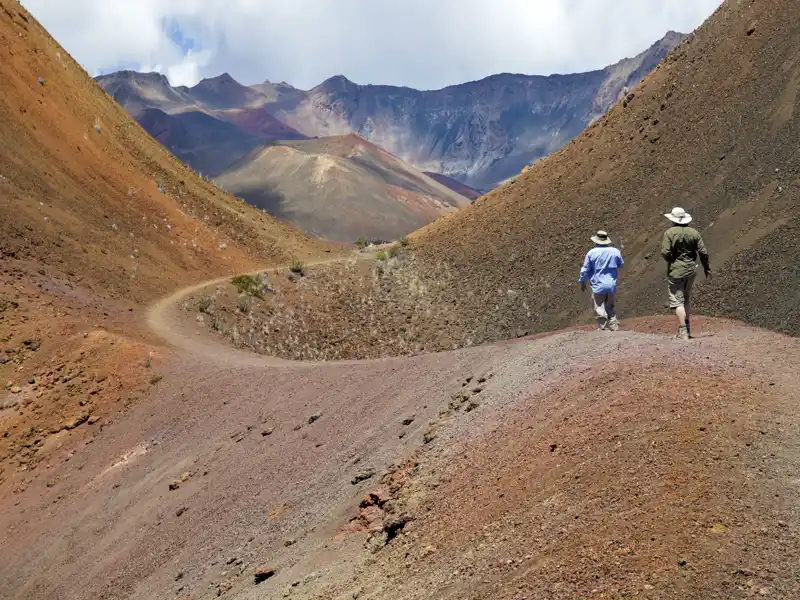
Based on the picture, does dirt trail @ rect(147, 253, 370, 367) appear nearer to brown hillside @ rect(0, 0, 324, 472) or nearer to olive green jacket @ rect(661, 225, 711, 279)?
brown hillside @ rect(0, 0, 324, 472)

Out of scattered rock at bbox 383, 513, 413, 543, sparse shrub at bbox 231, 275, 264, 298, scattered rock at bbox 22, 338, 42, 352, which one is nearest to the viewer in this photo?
scattered rock at bbox 383, 513, 413, 543

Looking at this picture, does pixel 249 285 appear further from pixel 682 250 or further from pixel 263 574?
pixel 263 574

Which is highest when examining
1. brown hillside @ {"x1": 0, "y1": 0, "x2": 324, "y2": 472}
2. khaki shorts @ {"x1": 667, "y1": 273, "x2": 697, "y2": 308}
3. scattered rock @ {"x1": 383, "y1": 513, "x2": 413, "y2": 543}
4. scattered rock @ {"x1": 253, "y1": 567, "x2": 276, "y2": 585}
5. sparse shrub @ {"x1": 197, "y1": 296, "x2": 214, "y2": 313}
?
brown hillside @ {"x1": 0, "y1": 0, "x2": 324, "y2": 472}

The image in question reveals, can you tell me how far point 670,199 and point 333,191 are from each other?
70143 mm

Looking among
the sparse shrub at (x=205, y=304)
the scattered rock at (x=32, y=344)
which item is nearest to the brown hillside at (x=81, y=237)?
the scattered rock at (x=32, y=344)

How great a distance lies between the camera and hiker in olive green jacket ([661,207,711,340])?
910 centimetres

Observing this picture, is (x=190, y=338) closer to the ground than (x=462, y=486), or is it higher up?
higher up

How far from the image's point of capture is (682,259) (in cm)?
921

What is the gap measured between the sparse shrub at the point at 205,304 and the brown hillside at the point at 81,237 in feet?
6.05

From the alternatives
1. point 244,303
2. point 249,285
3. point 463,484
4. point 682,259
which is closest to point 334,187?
point 249,285

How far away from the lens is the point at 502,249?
1171 inches

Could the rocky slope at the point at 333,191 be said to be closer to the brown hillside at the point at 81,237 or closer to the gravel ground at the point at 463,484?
the brown hillside at the point at 81,237

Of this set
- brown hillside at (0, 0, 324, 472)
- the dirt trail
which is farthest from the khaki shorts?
brown hillside at (0, 0, 324, 472)

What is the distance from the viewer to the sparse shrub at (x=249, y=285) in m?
24.7
